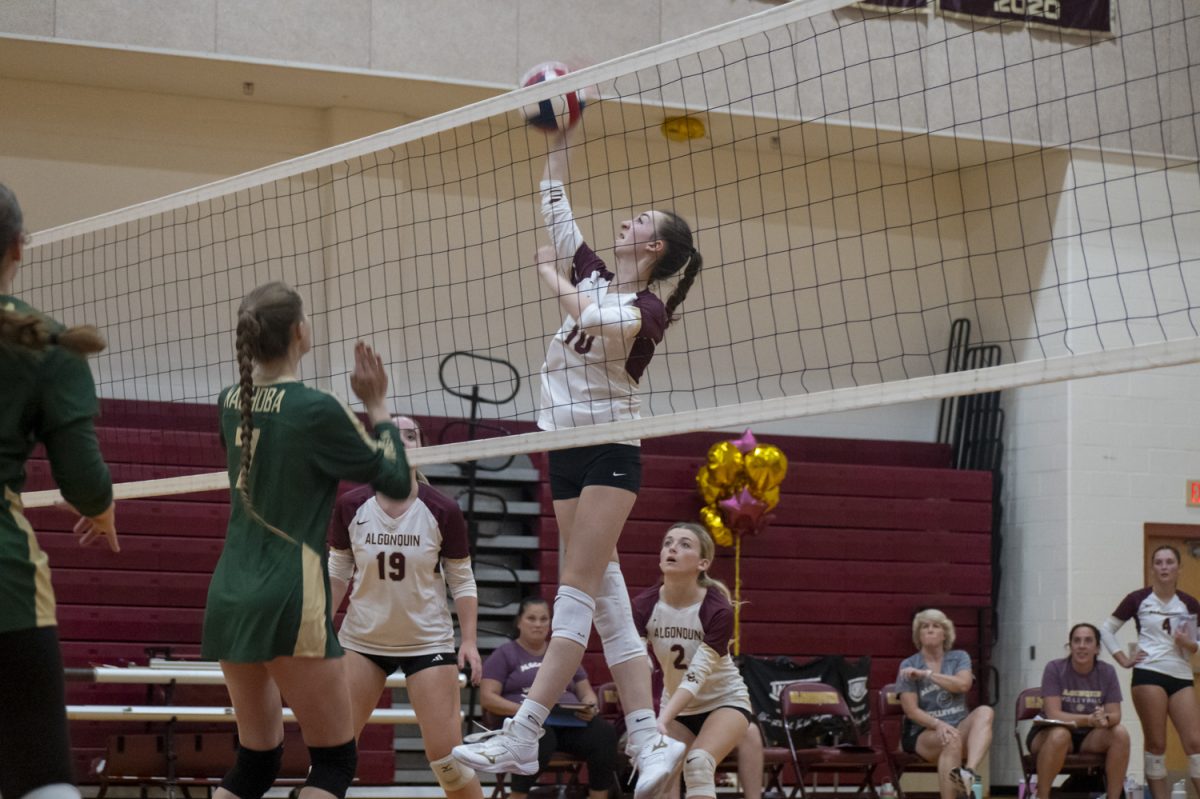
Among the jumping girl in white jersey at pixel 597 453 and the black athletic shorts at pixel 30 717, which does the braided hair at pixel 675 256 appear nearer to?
the jumping girl in white jersey at pixel 597 453

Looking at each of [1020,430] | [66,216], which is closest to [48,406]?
[66,216]

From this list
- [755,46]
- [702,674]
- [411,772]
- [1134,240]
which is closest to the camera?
[702,674]

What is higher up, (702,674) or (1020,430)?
(1020,430)

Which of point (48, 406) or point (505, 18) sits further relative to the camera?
point (505, 18)

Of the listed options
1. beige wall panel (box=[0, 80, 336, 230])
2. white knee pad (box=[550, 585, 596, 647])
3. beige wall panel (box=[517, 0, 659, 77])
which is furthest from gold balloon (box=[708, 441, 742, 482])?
white knee pad (box=[550, 585, 596, 647])

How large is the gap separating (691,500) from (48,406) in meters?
9.69

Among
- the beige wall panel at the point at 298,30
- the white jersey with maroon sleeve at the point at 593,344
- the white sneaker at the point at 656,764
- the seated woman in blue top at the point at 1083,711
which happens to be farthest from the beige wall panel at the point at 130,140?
the white sneaker at the point at 656,764

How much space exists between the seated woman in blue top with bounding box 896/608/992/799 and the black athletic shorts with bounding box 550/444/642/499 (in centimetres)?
569

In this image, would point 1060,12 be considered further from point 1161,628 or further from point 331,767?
point 331,767

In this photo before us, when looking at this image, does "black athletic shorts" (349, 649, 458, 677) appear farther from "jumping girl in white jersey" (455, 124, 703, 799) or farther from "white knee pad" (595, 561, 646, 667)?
"white knee pad" (595, 561, 646, 667)

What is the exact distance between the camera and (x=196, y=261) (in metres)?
11.8

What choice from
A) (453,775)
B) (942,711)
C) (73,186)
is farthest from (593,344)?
(73,186)

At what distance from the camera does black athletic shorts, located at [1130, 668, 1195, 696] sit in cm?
1068

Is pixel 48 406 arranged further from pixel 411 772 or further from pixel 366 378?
pixel 411 772
